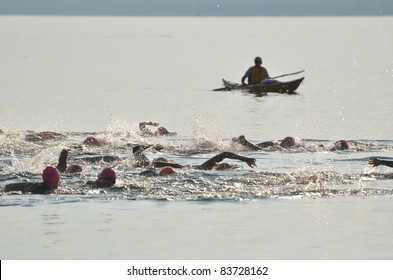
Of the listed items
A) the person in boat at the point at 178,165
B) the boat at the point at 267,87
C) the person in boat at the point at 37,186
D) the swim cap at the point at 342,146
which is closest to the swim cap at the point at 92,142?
the person in boat at the point at 178,165

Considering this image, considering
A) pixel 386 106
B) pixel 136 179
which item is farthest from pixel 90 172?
pixel 386 106

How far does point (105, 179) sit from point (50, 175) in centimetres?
115

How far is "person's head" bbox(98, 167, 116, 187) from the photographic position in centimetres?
2402

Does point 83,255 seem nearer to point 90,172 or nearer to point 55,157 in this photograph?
point 90,172

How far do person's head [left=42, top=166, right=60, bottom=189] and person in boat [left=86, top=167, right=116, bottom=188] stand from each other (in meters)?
0.82

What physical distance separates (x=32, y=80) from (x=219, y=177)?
3998cm

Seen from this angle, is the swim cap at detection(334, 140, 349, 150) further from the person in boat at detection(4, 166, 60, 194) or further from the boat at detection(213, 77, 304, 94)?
the boat at detection(213, 77, 304, 94)

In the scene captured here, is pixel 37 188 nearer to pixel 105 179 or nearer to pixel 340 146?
pixel 105 179

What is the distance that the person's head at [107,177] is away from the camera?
24.0 m

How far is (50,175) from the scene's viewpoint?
2338cm

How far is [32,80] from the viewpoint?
64812 mm

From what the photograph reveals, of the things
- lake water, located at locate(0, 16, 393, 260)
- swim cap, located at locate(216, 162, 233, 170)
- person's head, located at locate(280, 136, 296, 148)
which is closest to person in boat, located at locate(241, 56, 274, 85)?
lake water, located at locate(0, 16, 393, 260)

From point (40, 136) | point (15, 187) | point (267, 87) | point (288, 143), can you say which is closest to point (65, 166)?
point (15, 187)

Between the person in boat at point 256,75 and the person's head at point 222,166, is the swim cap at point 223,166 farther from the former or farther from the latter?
the person in boat at point 256,75
